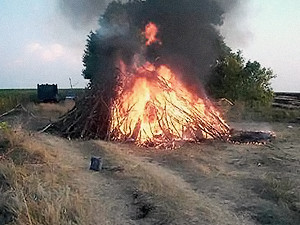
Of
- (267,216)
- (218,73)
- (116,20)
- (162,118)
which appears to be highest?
(116,20)

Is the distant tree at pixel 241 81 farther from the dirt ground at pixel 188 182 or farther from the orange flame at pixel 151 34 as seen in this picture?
the dirt ground at pixel 188 182

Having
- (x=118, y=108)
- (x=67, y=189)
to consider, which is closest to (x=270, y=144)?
(x=118, y=108)

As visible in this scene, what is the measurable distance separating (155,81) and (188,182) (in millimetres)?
5281

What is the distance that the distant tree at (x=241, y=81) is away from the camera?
67.3 ft

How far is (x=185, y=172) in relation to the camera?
7.99 m

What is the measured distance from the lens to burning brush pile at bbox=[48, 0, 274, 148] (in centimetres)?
1171

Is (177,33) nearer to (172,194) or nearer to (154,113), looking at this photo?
(154,113)

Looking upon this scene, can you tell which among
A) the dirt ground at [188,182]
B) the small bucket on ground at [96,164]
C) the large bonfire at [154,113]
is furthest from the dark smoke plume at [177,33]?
the small bucket on ground at [96,164]

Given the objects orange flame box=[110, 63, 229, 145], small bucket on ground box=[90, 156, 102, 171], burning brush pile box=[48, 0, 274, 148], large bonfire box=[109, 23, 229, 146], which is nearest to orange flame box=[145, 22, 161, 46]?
burning brush pile box=[48, 0, 274, 148]

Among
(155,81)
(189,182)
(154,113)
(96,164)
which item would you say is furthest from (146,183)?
(155,81)

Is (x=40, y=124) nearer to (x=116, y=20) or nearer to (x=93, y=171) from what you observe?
(x=116, y=20)

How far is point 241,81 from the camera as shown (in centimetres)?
2086

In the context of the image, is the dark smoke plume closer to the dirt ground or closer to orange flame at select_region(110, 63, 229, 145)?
orange flame at select_region(110, 63, 229, 145)

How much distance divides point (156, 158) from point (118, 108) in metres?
2.95
